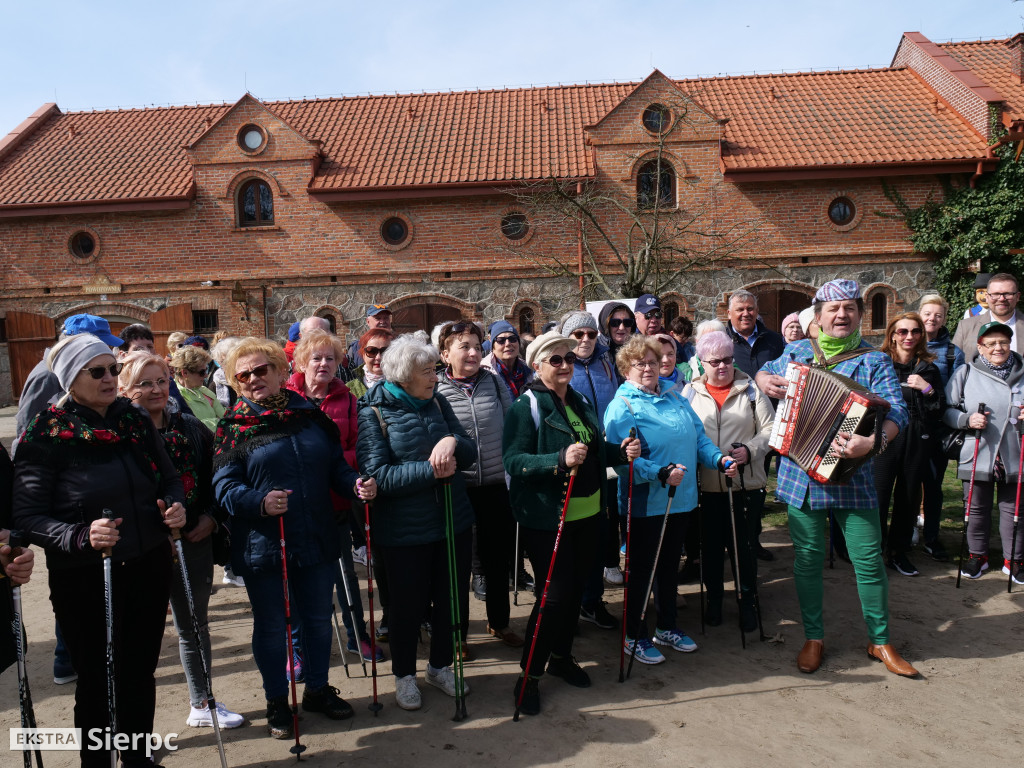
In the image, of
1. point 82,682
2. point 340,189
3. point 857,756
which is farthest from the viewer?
point 340,189

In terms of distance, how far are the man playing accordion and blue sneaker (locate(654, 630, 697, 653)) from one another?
64cm

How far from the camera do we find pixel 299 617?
3801 mm

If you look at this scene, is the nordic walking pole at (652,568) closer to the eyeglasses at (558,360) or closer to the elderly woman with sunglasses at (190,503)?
the eyeglasses at (558,360)

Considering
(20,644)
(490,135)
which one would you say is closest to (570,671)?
(20,644)

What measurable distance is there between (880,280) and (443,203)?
10.1 metres

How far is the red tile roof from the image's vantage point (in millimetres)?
15953

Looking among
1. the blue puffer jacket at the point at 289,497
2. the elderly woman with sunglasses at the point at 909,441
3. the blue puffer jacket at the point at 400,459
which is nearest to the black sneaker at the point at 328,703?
the blue puffer jacket at the point at 289,497

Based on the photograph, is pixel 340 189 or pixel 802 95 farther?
pixel 802 95

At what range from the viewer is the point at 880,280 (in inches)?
631

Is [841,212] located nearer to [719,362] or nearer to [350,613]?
[719,362]

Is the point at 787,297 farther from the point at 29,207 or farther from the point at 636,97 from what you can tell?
the point at 29,207

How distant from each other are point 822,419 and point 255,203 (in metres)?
15.5

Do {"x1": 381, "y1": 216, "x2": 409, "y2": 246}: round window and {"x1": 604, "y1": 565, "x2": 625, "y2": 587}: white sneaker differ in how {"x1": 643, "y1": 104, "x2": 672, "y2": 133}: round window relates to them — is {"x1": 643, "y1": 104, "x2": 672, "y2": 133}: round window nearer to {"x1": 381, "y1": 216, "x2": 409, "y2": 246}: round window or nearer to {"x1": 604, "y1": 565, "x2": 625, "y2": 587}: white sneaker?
{"x1": 381, "y1": 216, "x2": 409, "y2": 246}: round window

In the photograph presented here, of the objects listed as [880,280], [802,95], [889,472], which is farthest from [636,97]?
[889,472]
